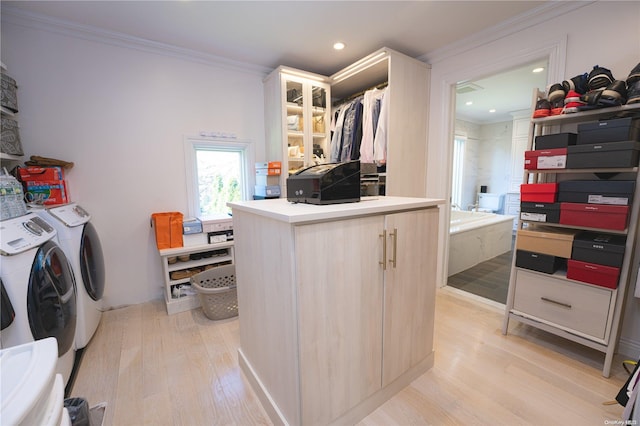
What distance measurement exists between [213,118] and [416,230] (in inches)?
97.1

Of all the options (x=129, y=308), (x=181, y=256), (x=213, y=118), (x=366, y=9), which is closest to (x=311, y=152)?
(x=213, y=118)

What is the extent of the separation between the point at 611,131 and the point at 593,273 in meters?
0.85

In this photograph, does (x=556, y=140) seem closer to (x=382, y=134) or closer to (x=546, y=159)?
(x=546, y=159)

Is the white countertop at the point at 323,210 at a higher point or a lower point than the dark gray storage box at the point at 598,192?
lower

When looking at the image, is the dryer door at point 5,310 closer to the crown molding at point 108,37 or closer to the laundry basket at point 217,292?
the laundry basket at point 217,292

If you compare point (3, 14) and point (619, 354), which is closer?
point (619, 354)

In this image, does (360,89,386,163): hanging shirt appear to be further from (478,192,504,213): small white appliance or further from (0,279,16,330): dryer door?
(478,192,504,213): small white appliance

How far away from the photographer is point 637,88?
1.47 meters

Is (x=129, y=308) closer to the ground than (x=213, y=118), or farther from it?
closer to the ground

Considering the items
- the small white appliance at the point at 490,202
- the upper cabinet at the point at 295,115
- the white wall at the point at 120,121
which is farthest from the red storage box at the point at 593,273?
the small white appliance at the point at 490,202

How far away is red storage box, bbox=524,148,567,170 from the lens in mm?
1709

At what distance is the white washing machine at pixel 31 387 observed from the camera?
0.53 m

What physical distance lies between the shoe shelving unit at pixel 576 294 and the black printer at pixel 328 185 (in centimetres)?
144

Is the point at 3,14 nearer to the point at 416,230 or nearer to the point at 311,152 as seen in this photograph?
the point at 311,152
